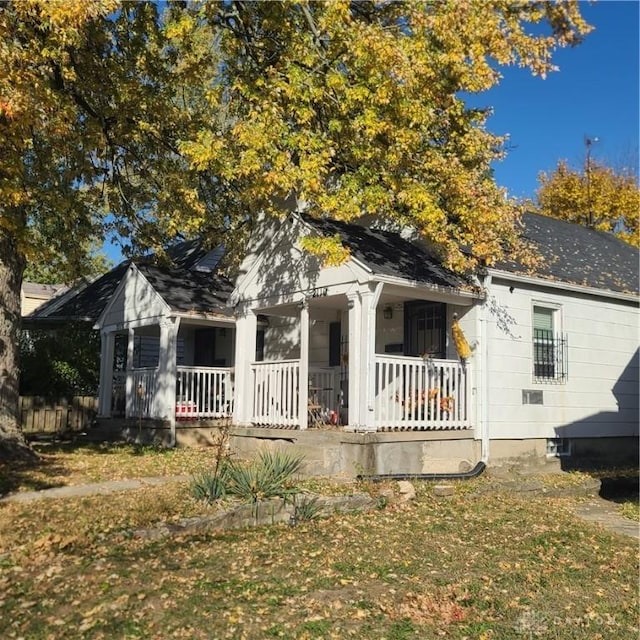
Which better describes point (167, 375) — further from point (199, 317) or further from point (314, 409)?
point (314, 409)

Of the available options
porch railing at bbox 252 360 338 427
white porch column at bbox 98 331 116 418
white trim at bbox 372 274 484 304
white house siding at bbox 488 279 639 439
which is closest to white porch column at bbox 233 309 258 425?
porch railing at bbox 252 360 338 427

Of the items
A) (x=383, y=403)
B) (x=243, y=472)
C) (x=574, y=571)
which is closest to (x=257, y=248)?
(x=383, y=403)

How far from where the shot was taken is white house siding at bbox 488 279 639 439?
13008 mm

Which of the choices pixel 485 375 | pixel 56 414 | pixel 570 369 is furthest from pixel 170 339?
pixel 570 369

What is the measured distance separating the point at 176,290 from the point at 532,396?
29.7 feet

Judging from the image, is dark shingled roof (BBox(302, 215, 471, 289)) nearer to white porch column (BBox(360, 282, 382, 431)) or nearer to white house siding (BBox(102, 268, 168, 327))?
white porch column (BBox(360, 282, 382, 431))

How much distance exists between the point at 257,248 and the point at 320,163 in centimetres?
331

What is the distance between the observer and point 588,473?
13.8m

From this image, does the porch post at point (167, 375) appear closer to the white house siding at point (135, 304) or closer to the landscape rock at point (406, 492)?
the white house siding at point (135, 304)

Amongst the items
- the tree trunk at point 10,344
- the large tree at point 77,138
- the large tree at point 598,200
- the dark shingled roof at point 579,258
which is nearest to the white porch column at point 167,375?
the large tree at point 77,138

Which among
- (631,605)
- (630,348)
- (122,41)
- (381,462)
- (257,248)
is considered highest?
(122,41)

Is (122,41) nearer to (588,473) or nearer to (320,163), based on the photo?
(320,163)

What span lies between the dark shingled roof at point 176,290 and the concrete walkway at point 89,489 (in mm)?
6312

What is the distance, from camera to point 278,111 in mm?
12328
